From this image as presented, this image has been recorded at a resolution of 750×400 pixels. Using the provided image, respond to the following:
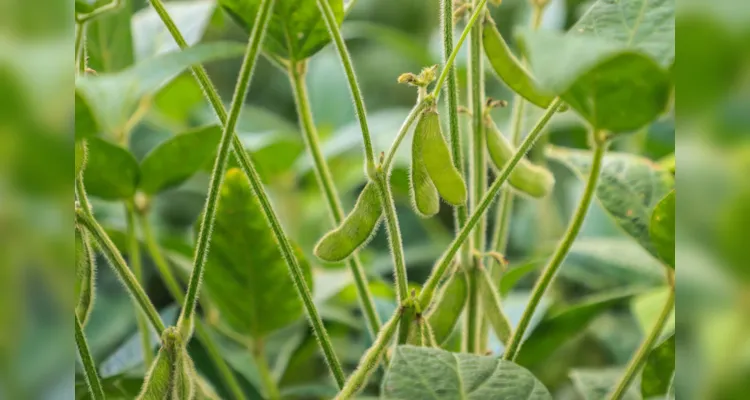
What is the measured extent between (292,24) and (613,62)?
0.26 metres

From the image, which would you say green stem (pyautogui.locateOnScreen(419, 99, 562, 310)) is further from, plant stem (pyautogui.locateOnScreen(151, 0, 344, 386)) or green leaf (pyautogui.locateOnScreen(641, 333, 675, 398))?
green leaf (pyautogui.locateOnScreen(641, 333, 675, 398))

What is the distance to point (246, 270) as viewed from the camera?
64 centimetres

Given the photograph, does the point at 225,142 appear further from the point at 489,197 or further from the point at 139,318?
the point at 139,318

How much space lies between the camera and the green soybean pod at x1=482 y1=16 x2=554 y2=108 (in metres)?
0.48

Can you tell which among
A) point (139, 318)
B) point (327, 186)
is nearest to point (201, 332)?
point (139, 318)

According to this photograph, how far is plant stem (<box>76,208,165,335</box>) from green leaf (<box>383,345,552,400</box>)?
160 millimetres

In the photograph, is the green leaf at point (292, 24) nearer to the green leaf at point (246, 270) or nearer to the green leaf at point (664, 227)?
the green leaf at point (246, 270)

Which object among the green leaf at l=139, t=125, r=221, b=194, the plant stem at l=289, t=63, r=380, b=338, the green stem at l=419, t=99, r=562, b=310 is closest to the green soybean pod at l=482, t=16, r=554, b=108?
the green stem at l=419, t=99, r=562, b=310

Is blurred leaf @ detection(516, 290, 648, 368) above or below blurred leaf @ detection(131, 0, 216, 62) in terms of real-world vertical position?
below

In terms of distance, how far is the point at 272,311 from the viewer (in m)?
0.67

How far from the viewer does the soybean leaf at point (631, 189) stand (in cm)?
58

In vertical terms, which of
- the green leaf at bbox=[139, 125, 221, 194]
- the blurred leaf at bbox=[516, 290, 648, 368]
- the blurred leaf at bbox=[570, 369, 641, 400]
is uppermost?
the green leaf at bbox=[139, 125, 221, 194]

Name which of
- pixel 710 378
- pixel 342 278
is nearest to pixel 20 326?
pixel 710 378

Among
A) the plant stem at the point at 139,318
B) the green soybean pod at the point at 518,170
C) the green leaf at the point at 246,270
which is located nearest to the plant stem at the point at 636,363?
the green soybean pod at the point at 518,170
